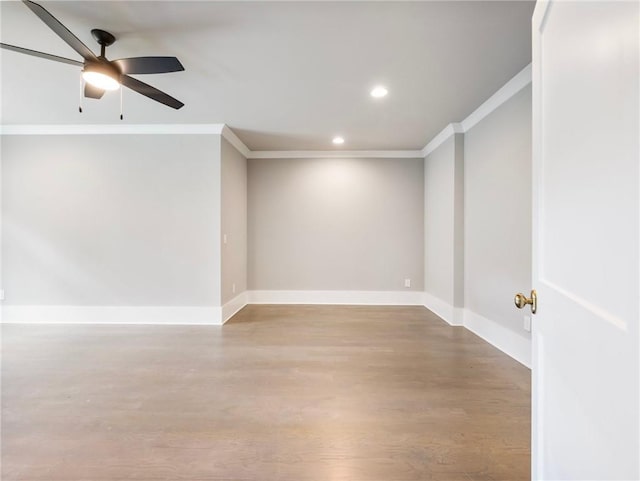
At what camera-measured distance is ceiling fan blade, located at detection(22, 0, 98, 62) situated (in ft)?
5.10

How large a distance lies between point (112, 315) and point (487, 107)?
498 centimetres

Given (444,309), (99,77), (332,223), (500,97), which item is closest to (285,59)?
(99,77)

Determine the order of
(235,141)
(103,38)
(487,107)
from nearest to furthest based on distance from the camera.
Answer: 1. (103,38)
2. (487,107)
3. (235,141)

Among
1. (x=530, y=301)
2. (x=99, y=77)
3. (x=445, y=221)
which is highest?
(x=99, y=77)

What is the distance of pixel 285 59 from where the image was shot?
2.35 m

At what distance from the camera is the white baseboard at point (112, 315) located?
385cm

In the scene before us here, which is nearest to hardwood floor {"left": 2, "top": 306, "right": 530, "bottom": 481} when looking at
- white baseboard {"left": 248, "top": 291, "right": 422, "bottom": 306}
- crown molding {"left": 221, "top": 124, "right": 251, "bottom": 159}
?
white baseboard {"left": 248, "top": 291, "right": 422, "bottom": 306}

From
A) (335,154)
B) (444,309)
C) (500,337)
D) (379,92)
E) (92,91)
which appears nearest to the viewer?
(92,91)

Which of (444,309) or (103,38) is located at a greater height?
(103,38)

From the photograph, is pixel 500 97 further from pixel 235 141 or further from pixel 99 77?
pixel 99 77

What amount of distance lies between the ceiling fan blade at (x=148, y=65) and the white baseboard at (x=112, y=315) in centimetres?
267

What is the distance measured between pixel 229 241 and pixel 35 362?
223cm

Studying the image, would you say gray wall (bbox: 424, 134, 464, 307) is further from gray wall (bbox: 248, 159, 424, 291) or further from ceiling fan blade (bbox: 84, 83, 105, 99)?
ceiling fan blade (bbox: 84, 83, 105, 99)

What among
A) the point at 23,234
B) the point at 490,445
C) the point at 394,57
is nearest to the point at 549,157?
the point at 490,445
